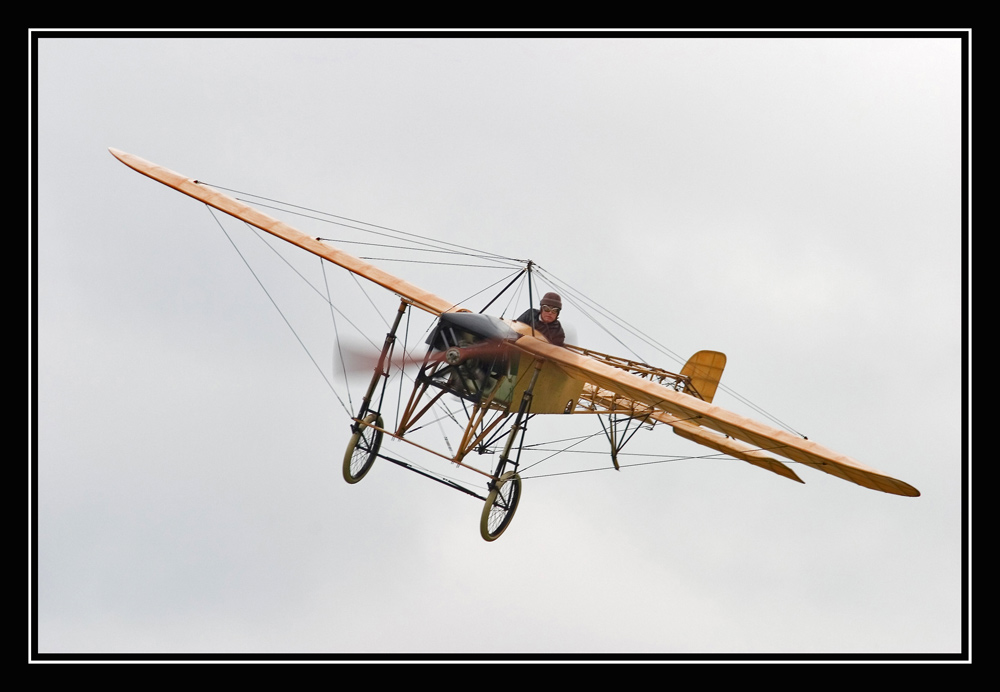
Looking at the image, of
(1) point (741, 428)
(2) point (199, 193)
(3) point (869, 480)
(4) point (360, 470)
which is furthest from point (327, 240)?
(3) point (869, 480)

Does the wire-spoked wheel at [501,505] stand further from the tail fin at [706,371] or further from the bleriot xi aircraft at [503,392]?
Answer: the tail fin at [706,371]

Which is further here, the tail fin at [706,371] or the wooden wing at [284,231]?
the tail fin at [706,371]

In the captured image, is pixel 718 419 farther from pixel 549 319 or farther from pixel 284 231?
pixel 284 231

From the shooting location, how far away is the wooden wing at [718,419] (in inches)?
770

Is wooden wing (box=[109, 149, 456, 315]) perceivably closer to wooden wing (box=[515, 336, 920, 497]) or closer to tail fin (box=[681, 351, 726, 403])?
wooden wing (box=[515, 336, 920, 497])

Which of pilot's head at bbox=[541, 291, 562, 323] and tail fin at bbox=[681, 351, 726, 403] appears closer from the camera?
pilot's head at bbox=[541, 291, 562, 323]

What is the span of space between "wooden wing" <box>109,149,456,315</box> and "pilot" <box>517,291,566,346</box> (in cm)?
147

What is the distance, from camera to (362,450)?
2186 cm

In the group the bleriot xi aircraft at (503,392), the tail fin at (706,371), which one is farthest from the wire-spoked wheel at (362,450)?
the tail fin at (706,371)

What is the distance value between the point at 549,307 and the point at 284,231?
17.4ft

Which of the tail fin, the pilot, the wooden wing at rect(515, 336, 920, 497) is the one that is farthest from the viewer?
the tail fin

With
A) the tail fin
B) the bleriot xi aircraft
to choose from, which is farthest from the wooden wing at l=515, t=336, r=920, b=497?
the tail fin

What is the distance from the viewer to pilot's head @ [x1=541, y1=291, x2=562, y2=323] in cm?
2228

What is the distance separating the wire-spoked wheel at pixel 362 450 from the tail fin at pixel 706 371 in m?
7.80
